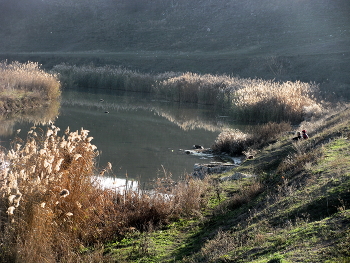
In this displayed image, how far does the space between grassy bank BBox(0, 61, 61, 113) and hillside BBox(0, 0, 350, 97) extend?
20.7m

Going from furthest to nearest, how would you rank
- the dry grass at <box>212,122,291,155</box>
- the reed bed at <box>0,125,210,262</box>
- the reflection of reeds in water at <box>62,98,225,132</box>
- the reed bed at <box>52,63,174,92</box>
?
the reed bed at <box>52,63,174,92</box>, the reflection of reeds in water at <box>62,98,225,132</box>, the dry grass at <box>212,122,291,155</box>, the reed bed at <box>0,125,210,262</box>

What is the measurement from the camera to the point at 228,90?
97.6 feet

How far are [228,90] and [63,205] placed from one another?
23.5 m

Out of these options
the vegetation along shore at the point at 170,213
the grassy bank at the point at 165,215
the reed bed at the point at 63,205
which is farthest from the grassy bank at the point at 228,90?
the reed bed at the point at 63,205

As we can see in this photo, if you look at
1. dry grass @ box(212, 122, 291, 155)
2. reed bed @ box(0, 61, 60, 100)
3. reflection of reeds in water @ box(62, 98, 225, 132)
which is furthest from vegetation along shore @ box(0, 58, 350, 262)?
reed bed @ box(0, 61, 60, 100)

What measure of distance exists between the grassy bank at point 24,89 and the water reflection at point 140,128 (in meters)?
1.37

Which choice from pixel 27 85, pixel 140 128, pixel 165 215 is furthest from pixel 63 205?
pixel 27 85

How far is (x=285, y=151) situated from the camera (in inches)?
482

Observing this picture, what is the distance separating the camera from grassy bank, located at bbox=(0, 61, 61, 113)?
25.5 metres

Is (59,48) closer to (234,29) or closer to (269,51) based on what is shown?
(234,29)

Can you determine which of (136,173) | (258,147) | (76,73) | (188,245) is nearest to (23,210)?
Answer: (188,245)

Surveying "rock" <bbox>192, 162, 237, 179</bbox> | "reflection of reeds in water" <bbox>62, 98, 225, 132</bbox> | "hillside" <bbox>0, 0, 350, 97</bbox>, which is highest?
"hillside" <bbox>0, 0, 350, 97</bbox>

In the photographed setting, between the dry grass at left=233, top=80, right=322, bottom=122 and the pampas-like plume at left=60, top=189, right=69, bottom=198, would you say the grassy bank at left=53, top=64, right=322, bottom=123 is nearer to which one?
the dry grass at left=233, top=80, right=322, bottom=122

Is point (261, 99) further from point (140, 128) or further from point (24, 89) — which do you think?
point (24, 89)
